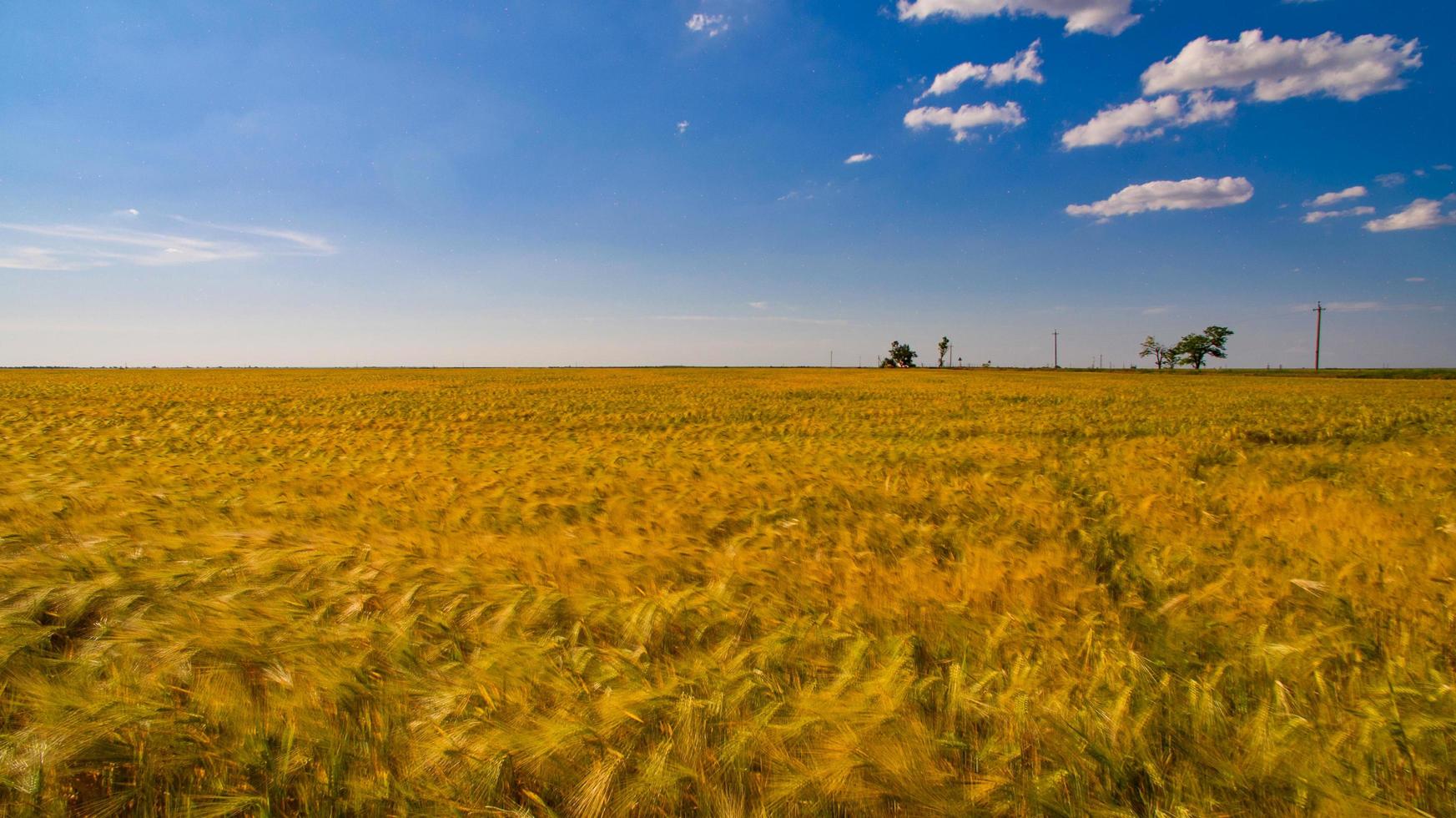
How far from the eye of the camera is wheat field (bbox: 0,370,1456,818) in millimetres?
1346

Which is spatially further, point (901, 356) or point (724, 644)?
point (901, 356)

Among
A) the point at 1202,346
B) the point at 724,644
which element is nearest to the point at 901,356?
the point at 1202,346

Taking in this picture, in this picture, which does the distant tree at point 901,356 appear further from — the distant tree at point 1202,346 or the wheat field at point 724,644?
the wheat field at point 724,644

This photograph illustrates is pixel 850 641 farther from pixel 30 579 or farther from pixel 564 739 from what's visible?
pixel 30 579

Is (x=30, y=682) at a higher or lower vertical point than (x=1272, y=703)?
higher

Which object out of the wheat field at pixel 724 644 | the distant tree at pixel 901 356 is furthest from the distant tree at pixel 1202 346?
the wheat field at pixel 724 644

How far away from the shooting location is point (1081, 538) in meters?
3.48

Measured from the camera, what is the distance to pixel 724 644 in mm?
2100

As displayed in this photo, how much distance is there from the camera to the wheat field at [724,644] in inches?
53.0

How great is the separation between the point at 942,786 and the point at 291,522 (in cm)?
415

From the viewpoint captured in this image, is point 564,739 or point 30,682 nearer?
point 564,739

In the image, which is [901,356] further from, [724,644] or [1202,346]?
[724,644]

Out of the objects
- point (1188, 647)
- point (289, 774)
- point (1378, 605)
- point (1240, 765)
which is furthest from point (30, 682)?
point (1378, 605)

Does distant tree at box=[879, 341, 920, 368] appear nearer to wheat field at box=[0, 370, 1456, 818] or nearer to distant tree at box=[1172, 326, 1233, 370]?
distant tree at box=[1172, 326, 1233, 370]
